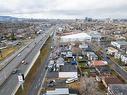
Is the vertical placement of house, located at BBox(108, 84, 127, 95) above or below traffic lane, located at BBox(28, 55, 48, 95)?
above

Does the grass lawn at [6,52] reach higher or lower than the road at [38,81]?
lower

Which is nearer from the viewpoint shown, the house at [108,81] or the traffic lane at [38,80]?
the traffic lane at [38,80]

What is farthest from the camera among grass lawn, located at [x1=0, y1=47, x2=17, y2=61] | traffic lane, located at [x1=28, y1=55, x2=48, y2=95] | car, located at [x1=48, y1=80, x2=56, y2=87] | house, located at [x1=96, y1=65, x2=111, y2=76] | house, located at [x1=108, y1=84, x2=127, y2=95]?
grass lawn, located at [x1=0, y1=47, x2=17, y2=61]

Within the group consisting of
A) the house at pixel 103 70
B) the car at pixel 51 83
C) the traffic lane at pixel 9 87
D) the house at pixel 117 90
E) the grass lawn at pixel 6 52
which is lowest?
the grass lawn at pixel 6 52

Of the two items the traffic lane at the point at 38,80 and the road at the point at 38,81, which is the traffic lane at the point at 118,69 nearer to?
the road at the point at 38,81

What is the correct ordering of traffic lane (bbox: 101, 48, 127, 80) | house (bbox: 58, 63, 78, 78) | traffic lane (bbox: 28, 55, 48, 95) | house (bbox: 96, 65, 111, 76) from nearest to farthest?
traffic lane (bbox: 28, 55, 48, 95)
house (bbox: 58, 63, 78, 78)
house (bbox: 96, 65, 111, 76)
traffic lane (bbox: 101, 48, 127, 80)

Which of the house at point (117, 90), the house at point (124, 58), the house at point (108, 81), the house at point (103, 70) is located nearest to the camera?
the house at point (117, 90)

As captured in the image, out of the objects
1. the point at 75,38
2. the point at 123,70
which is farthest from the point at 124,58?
the point at 75,38

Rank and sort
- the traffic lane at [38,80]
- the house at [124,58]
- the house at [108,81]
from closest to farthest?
the traffic lane at [38,80] < the house at [108,81] < the house at [124,58]

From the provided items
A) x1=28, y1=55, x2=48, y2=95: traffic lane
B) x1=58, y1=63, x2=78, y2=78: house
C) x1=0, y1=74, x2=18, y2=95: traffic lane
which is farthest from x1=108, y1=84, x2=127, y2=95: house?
x1=0, y1=74, x2=18, y2=95: traffic lane

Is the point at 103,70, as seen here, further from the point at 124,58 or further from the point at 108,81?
the point at 124,58

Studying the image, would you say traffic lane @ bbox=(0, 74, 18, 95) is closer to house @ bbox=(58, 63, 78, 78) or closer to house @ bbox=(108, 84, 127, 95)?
house @ bbox=(58, 63, 78, 78)

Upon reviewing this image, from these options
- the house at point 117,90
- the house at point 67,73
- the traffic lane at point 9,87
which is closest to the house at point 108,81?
the house at point 117,90
